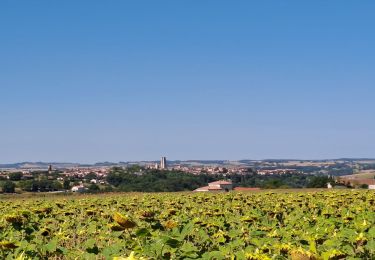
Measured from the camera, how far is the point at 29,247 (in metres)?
6.27

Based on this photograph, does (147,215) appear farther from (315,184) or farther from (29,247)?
(315,184)

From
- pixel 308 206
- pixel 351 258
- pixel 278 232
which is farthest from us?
pixel 308 206

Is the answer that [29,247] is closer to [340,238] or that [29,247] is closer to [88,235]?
[340,238]

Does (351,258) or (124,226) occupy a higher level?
(124,226)

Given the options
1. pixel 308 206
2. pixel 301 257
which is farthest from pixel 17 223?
pixel 308 206

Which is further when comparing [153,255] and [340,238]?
[340,238]

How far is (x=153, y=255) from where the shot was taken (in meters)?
4.72

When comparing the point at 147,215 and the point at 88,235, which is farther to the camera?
the point at 88,235

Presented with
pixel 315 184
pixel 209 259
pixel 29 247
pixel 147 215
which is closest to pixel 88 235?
pixel 147 215

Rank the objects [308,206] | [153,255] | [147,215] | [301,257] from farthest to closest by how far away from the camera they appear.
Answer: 1. [308,206]
2. [147,215]
3. [153,255]
4. [301,257]

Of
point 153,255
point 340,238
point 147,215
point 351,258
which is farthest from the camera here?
point 147,215

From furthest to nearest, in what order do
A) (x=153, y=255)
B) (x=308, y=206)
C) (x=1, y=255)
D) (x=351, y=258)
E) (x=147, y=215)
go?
(x=308, y=206), (x=147, y=215), (x=1, y=255), (x=351, y=258), (x=153, y=255)

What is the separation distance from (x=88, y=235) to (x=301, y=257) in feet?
30.0

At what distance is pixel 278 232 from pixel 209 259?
3.39 meters
